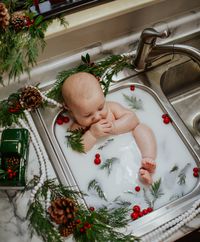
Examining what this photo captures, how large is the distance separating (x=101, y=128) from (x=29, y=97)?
0.21 meters

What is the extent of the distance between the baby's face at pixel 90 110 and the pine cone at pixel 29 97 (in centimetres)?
11

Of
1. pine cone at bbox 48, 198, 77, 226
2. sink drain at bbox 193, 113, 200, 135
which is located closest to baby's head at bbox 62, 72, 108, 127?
pine cone at bbox 48, 198, 77, 226

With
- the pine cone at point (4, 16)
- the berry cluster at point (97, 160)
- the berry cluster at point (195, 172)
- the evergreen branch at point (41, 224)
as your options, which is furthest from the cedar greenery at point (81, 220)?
the pine cone at point (4, 16)

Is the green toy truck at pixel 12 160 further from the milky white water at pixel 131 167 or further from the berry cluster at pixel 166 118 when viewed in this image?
the berry cluster at pixel 166 118

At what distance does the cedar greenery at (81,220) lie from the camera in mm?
812

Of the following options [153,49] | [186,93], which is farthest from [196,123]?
[153,49]

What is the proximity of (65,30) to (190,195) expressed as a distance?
21.5 inches

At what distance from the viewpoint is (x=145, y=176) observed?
3.01 ft

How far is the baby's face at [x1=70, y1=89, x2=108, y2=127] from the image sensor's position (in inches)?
35.3

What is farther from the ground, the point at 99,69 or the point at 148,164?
the point at 99,69

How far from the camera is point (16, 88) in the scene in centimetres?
103

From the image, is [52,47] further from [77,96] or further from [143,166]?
[143,166]

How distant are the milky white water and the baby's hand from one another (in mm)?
36

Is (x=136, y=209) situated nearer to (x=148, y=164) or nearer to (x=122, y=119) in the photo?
(x=148, y=164)
